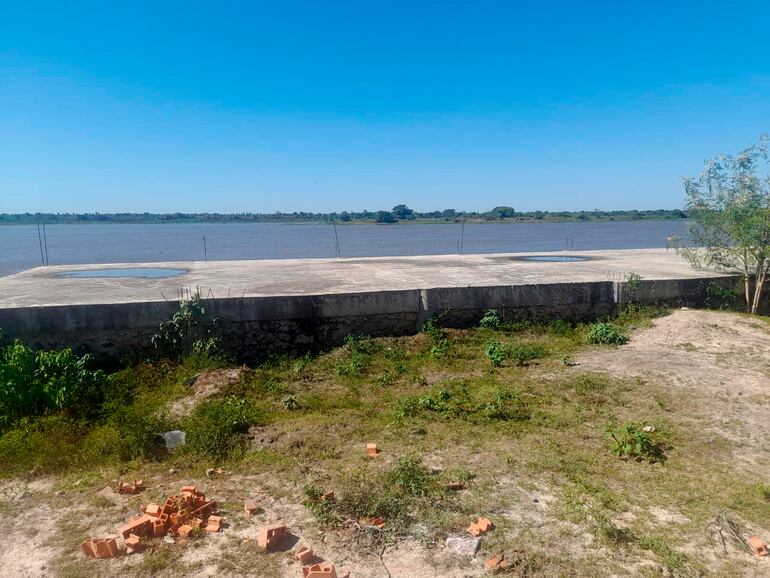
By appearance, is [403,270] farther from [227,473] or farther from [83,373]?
[227,473]

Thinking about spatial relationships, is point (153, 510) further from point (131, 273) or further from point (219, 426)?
point (131, 273)

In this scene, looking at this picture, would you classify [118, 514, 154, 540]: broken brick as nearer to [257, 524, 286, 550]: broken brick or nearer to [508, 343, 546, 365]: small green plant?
[257, 524, 286, 550]: broken brick

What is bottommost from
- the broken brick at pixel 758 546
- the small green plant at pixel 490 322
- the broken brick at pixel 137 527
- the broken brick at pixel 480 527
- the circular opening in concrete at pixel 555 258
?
the broken brick at pixel 758 546

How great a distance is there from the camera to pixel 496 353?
314 inches

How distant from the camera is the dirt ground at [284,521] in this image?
A: 3.53 metres

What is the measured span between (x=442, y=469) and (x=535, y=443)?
43.1 inches

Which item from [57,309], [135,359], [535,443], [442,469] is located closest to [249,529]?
[442,469]

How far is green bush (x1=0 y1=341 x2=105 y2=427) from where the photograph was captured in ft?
20.6

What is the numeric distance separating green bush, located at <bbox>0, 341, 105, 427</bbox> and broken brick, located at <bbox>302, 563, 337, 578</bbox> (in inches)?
162

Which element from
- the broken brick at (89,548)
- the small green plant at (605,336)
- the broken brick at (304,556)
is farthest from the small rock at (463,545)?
the small green plant at (605,336)

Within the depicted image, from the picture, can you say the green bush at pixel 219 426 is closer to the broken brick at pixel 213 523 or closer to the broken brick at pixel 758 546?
the broken brick at pixel 213 523

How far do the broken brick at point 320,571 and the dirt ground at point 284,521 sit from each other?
0.28ft

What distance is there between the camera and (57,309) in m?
7.67

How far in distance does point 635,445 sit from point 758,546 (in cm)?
152
